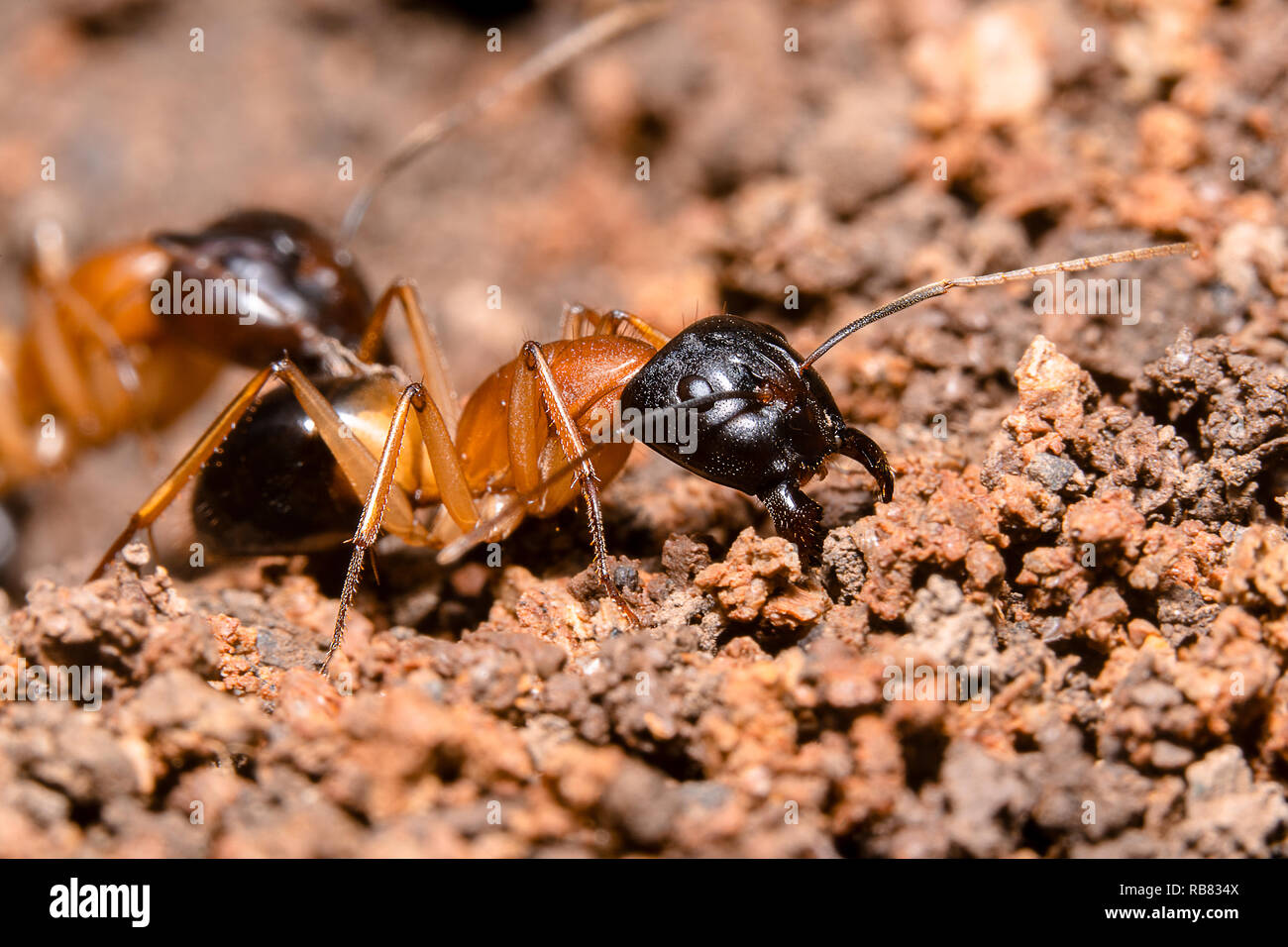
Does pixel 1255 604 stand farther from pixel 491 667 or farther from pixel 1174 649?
pixel 491 667

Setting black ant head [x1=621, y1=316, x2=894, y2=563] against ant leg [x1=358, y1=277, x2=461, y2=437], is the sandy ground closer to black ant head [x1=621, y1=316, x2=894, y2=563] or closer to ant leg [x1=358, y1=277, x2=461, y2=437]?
black ant head [x1=621, y1=316, x2=894, y2=563]

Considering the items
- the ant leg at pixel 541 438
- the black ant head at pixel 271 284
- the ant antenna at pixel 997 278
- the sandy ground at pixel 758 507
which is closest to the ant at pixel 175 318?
the black ant head at pixel 271 284

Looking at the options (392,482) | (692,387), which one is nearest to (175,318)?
(392,482)

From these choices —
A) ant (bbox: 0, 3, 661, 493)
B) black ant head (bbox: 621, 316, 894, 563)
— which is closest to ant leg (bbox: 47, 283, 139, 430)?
ant (bbox: 0, 3, 661, 493)

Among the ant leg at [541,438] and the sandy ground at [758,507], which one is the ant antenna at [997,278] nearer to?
the sandy ground at [758,507]

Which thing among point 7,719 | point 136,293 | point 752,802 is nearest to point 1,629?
point 7,719

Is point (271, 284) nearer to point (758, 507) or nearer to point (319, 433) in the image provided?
point (319, 433)
